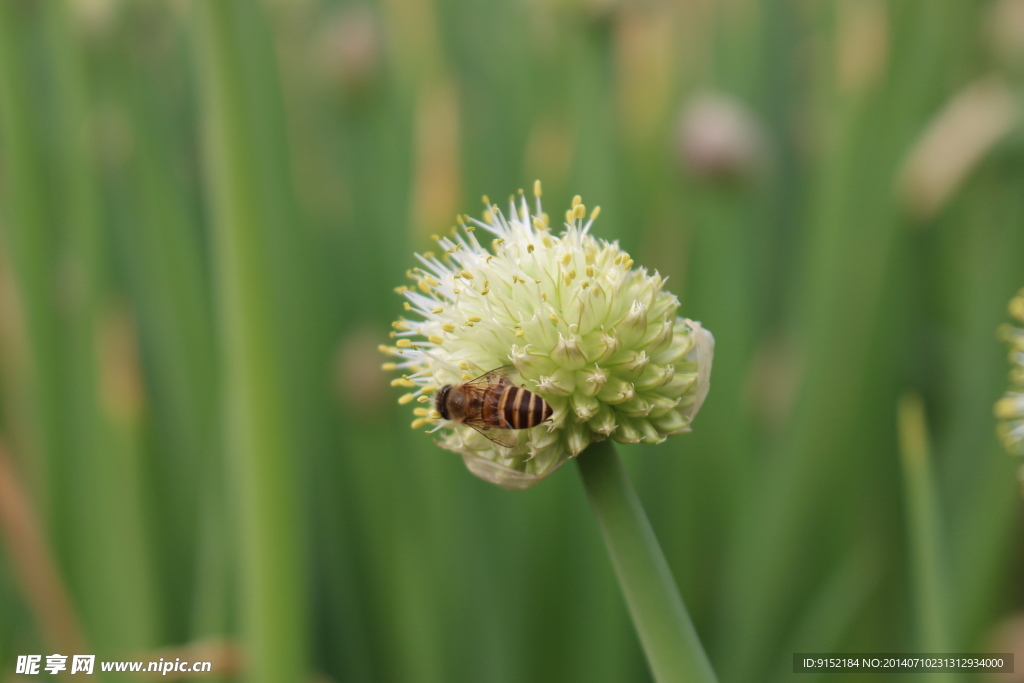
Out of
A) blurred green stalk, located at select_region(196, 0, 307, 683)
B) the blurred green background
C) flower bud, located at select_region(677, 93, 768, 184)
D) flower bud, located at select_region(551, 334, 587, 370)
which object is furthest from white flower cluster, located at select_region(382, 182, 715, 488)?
flower bud, located at select_region(677, 93, 768, 184)

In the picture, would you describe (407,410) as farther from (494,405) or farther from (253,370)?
(494,405)

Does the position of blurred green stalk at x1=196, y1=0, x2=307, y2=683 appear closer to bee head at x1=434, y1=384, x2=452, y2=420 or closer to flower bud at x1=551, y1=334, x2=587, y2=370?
bee head at x1=434, y1=384, x2=452, y2=420

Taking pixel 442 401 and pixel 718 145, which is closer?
pixel 442 401

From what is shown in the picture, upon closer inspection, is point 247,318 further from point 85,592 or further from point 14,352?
point 14,352

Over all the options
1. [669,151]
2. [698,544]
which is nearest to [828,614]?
[698,544]

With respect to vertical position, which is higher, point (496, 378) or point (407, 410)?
point (496, 378)

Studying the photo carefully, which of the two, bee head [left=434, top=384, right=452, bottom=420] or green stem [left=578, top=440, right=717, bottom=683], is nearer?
green stem [left=578, top=440, right=717, bottom=683]

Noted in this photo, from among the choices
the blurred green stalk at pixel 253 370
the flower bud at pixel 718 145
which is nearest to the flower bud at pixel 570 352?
the blurred green stalk at pixel 253 370

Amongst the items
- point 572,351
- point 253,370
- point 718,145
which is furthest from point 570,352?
point 718,145
